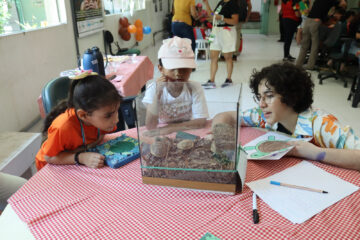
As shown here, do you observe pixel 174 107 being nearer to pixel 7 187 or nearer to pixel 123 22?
pixel 7 187

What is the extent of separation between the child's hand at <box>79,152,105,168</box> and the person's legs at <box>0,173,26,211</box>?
52 centimetres

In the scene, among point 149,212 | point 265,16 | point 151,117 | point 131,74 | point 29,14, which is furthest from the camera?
point 265,16

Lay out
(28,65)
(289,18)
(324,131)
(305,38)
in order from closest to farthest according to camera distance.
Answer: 1. (324,131)
2. (28,65)
3. (305,38)
4. (289,18)

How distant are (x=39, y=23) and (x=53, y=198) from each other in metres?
2.94

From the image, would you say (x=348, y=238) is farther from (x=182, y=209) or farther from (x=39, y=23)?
(x=39, y=23)

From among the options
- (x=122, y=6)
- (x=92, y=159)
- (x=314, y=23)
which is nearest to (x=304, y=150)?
(x=92, y=159)

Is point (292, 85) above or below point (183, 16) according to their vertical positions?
below

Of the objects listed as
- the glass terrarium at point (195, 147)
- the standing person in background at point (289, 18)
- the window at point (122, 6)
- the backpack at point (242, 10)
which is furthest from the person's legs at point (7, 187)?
the standing person in background at point (289, 18)

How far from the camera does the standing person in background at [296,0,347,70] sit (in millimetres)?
4770

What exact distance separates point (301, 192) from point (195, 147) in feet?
1.25

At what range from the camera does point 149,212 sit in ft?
2.83

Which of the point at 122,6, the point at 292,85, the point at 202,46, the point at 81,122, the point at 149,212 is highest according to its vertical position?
the point at 122,6

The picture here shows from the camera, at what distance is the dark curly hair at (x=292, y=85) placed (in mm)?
1296

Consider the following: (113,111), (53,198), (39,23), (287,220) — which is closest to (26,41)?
(39,23)
